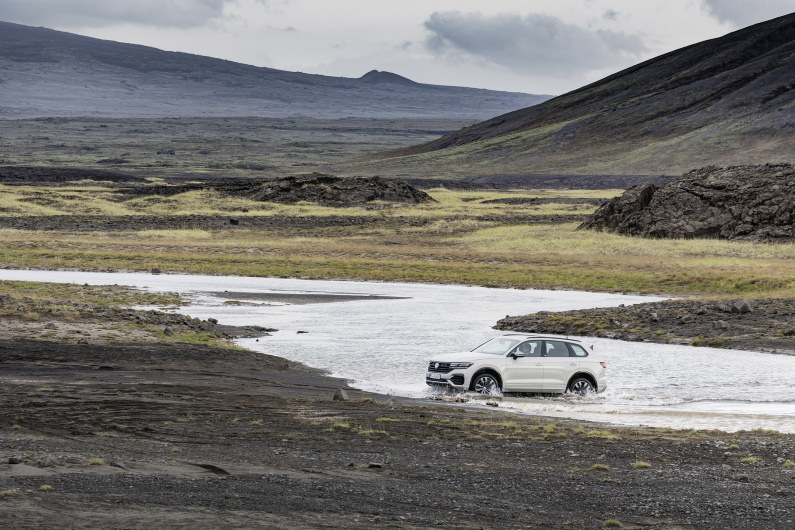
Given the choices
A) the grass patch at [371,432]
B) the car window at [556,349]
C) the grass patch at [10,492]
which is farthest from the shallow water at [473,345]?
the grass patch at [10,492]

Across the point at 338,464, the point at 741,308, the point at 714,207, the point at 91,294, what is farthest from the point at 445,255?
the point at 338,464

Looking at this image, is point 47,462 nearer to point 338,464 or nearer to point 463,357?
point 338,464

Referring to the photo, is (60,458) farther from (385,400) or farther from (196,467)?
(385,400)

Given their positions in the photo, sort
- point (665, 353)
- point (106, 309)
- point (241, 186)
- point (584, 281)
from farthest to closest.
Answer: point (241, 186)
point (584, 281)
point (106, 309)
point (665, 353)

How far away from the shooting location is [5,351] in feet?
88.7

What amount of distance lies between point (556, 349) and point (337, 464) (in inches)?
447

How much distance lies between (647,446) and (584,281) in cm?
4340

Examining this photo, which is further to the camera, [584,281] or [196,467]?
[584,281]

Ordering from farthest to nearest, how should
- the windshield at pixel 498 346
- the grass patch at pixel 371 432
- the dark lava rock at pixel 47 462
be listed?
the windshield at pixel 498 346 → the grass patch at pixel 371 432 → the dark lava rock at pixel 47 462

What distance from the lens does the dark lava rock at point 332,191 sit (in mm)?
123438

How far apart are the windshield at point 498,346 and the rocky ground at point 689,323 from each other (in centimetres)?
1266

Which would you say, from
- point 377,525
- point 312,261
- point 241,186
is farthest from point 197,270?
point 241,186

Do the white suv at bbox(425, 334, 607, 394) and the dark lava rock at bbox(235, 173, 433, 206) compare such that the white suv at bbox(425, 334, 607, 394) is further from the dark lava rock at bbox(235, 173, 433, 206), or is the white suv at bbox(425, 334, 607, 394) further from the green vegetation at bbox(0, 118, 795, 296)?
the dark lava rock at bbox(235, 173, 433, 206)

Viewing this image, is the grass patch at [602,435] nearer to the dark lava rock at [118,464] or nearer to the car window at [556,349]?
the car window at [556,349]
